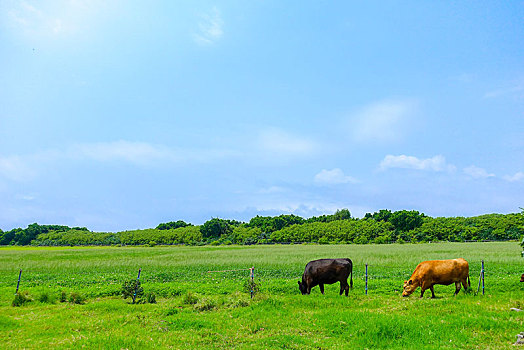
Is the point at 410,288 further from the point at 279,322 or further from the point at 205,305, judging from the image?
the point at 205,305

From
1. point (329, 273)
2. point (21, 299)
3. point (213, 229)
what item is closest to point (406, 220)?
point (213, 229)

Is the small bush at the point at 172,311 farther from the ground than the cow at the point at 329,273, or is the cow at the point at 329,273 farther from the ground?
the cow at the point at 329,273

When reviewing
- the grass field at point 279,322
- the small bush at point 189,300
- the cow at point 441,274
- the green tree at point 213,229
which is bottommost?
the grass field at point 279,322

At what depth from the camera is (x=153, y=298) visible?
52.9 ft

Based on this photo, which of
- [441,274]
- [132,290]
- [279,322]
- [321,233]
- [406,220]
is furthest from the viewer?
[406,220]

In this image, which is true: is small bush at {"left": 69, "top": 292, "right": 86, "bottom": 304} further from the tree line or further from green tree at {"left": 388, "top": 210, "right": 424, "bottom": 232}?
green tree at {"left": 388, "top": 210, "right": 424, "bottom": 232}

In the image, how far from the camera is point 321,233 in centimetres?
11269

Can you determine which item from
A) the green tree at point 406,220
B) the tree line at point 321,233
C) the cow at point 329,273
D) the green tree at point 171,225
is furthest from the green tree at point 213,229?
the cow at point 329,273

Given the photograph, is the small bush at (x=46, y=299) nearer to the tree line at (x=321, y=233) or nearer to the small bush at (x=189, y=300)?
the small bush at (x=189, y=300)

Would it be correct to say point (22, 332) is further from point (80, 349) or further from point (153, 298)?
point (153, 298)

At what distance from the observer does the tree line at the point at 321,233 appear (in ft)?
325

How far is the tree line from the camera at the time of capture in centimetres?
9900

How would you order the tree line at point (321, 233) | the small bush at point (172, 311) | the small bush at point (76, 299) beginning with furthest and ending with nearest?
the tree line at point (321, 233), the small bush at point (76, 299), the small bush at point (172, 311)

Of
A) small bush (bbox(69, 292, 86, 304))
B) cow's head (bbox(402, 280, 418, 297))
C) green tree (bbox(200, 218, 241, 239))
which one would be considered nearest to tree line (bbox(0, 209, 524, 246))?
green tree (bbox(200, 218, 241, 239))
